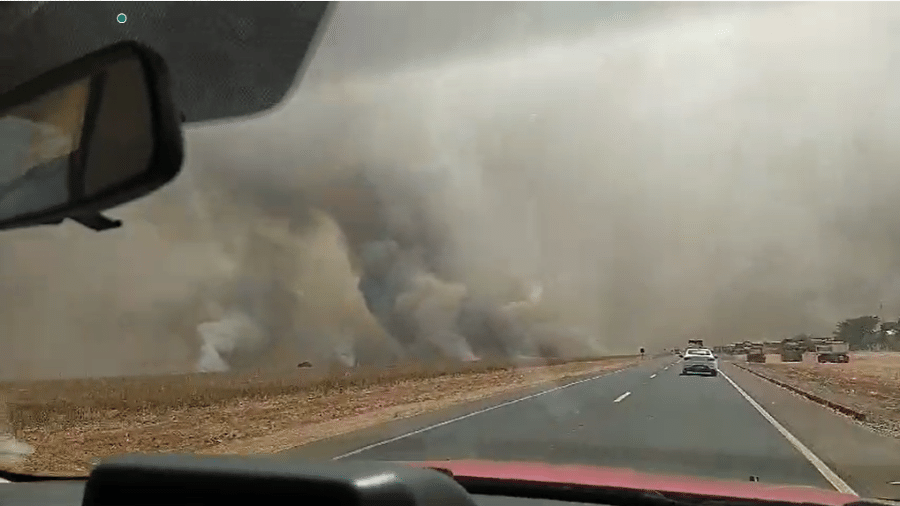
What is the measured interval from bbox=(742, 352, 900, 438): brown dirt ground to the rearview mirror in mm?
14927

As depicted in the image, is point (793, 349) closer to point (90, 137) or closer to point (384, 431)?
point (384, 431)

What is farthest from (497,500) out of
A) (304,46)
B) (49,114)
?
(49,114)

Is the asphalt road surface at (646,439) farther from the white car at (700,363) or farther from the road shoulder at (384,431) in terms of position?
the white car at (700,363)

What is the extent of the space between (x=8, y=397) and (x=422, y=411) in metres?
9.67

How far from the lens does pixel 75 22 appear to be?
516 cm

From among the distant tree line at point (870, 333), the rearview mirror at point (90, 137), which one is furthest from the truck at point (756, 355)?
the rearview mirror at point (90, 137)

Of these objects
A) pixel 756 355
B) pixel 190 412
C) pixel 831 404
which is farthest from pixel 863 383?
pixel 756 355

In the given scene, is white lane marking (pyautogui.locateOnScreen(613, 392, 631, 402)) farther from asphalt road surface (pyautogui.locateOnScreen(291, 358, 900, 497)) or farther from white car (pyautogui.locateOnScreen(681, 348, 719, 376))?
white car (pyautogui.locateOnScreen(681, 348, 719, 376))

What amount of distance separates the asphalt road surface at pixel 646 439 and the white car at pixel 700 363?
1939 cm

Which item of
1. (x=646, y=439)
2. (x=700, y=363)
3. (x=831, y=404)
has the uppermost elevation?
(x=700, y=363)

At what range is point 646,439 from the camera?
13883 mm

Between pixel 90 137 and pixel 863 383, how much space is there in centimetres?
3168

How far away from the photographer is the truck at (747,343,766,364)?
56.1 meters

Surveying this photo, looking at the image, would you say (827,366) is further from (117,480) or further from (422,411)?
(117,480)
